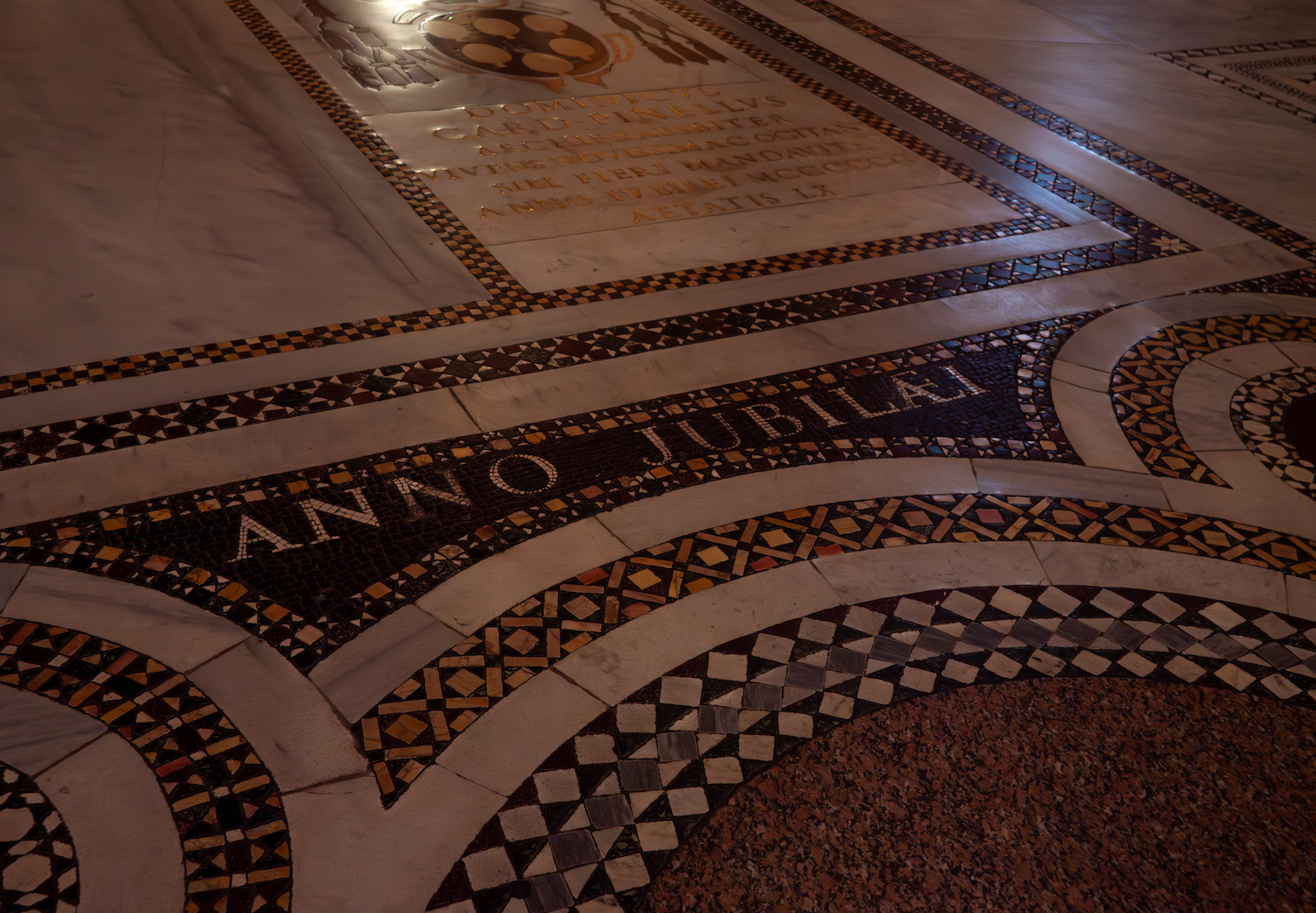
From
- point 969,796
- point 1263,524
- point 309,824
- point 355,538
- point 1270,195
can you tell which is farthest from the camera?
point 1270,195

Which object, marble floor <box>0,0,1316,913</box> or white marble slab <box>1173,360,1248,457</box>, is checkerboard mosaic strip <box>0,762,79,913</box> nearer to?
marble floor <box>0,0,1316,913</box>

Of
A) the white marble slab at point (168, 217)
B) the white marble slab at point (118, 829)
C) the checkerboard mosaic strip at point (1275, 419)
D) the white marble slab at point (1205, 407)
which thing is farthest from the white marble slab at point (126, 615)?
the checkerboard mosaic strip at point (1275, 419)

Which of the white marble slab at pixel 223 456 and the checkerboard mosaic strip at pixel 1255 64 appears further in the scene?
the checkerboard mosaic strip at pixel 1255 64

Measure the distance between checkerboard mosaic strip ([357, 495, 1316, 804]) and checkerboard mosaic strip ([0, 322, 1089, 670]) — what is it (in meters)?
0.21

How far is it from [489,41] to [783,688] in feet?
14.0

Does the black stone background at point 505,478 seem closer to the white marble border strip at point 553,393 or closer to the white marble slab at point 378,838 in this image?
the white marble border strip at point 553,393

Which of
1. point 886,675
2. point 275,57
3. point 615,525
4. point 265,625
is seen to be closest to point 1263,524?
point 886,675

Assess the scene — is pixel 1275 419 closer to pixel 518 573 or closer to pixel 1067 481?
pixel 1067 481

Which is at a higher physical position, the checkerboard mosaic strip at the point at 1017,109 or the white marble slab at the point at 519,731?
the checkerboard mosaic strip at the point at 1017,109

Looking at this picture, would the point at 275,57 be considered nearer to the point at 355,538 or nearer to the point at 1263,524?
the point at 355,538

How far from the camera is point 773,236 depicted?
4.01 meters

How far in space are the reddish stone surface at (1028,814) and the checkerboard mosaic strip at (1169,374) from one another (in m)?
0.94

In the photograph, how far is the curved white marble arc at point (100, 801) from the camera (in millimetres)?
1739

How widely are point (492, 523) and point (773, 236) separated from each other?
1.94 metres
